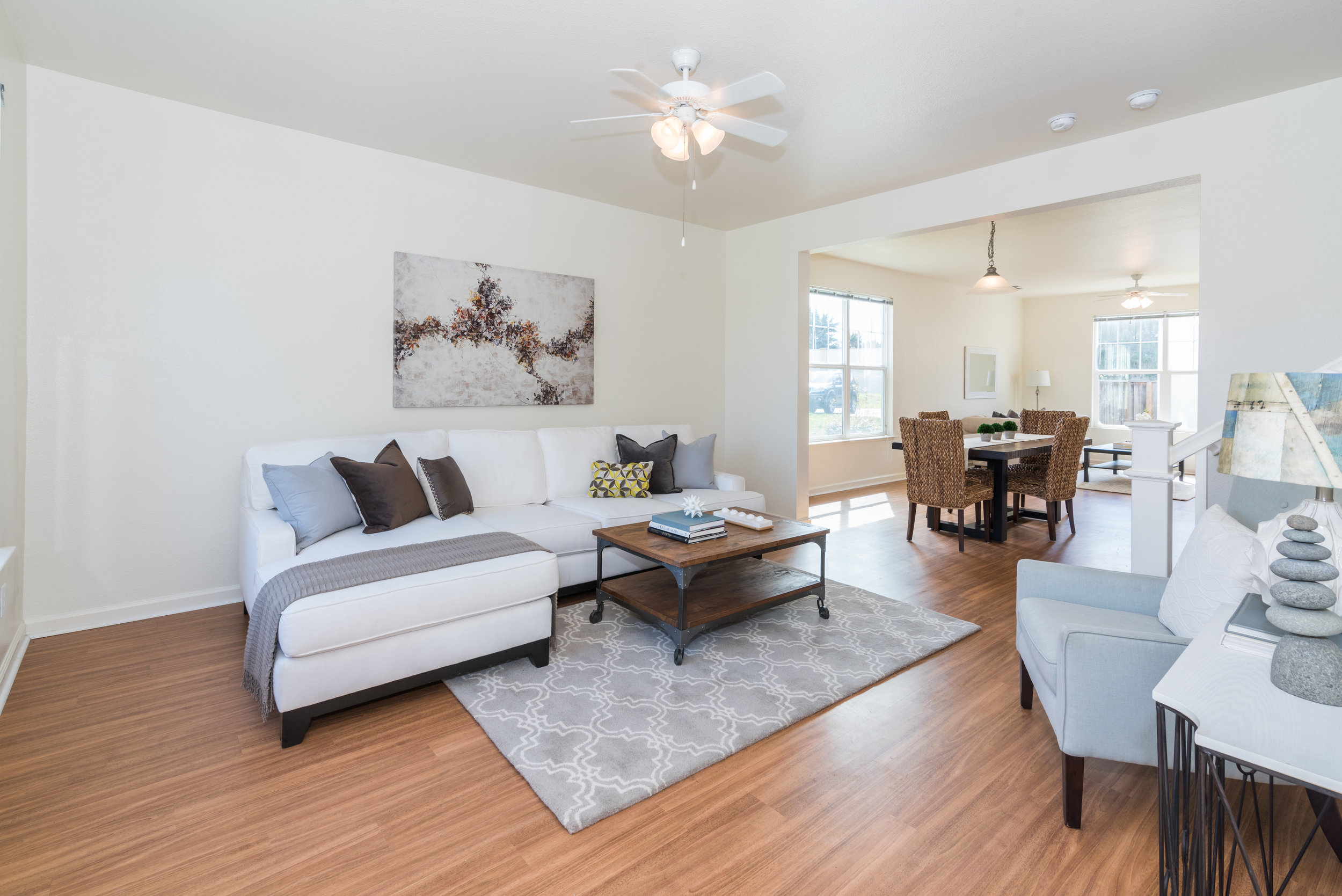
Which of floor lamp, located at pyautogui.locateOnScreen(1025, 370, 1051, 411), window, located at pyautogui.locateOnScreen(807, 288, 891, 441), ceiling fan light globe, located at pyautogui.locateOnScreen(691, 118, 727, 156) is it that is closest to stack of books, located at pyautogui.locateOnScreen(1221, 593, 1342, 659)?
ceiling fan light globe, located at pyautogui.locateOnScreen(691, 118, 727, 156)

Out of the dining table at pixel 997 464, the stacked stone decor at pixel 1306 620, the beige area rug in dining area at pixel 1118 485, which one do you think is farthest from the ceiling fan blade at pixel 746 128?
the beige area rug in dining area at pixel 1118 485

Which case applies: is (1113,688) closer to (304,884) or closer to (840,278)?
(304,884)

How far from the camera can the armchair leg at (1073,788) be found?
173cm

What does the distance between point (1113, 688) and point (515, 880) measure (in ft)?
5.38

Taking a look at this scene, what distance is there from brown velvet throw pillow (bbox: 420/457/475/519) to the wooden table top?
2.58ft

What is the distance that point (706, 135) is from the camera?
8.63ft

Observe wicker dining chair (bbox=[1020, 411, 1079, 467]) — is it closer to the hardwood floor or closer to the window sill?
the window sill

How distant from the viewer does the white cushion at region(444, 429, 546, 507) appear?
384cm

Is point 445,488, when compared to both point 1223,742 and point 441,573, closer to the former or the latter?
point 441,573

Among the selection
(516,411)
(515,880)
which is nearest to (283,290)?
(516,411)

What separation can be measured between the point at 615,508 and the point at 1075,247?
5.75 metres

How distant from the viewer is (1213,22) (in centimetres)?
243

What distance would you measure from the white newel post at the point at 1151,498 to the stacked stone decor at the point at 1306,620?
1.51m

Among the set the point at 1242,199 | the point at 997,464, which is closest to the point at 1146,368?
the point at 997,464
